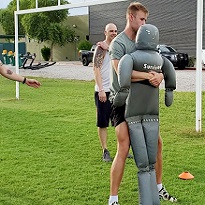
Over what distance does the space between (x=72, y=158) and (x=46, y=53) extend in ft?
143

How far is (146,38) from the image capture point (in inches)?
164

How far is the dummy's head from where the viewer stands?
4.17m

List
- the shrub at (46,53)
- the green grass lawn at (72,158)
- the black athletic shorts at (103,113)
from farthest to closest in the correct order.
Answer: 1. the shrub at (46,53)
2. the black athletic shorts at (103,113)
3. the green grass lawn at (72,158)

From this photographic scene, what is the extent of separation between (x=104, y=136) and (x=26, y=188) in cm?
165

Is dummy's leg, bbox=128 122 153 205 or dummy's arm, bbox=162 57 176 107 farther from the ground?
dummy's arm, bbox=162 57 176 107

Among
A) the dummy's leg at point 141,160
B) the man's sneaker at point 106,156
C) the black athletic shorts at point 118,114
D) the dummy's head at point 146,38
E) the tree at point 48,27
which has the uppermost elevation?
the tree at point 48,27

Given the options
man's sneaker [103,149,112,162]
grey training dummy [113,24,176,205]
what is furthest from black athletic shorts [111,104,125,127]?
man's sneaker [103,149,112,162]

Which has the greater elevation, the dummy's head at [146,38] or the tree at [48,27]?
the tree at [48,27]

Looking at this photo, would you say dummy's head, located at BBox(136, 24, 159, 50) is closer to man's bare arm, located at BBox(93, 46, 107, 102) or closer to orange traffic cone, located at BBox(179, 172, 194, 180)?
orange traffic cone, located at BBox(179, 172, 194, 180)

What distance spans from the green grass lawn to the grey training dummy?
0.70 meters

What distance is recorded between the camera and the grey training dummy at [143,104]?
4152 millimetres

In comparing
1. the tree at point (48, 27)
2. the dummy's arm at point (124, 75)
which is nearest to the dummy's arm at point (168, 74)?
the dummy's arm at point (124, 75)

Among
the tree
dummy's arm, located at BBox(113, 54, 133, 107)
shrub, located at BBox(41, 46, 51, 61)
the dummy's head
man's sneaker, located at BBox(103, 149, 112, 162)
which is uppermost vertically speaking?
the tree

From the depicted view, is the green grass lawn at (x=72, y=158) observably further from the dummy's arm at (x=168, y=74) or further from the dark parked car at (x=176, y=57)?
the dark parked car at (x=176, y=57)
